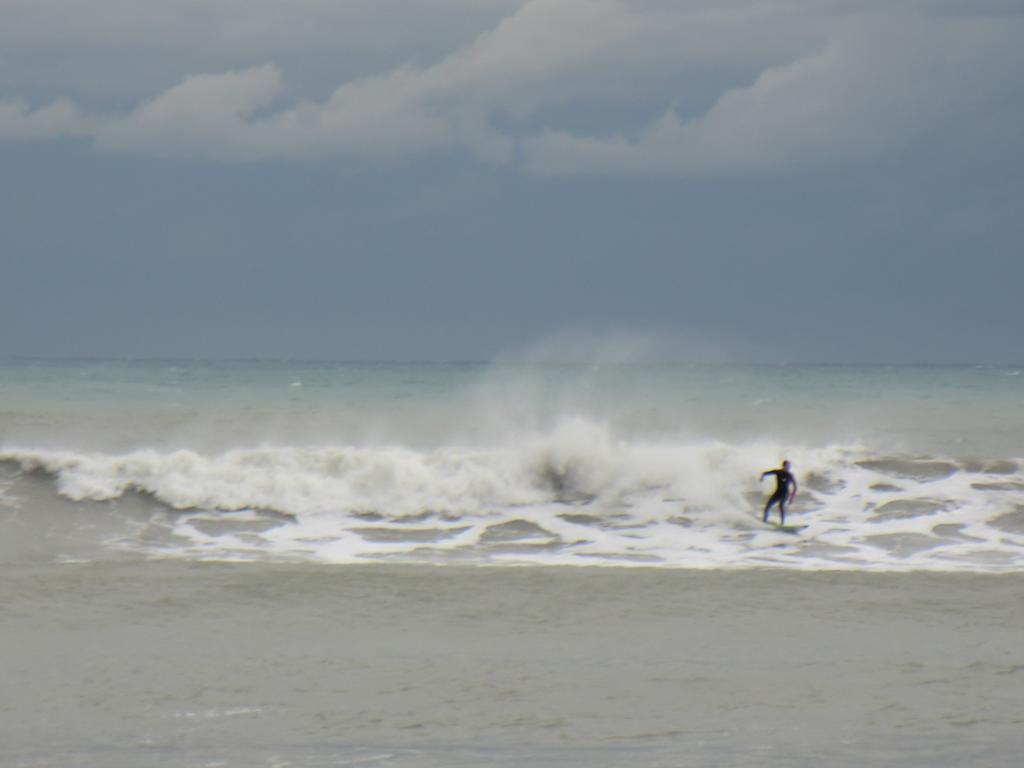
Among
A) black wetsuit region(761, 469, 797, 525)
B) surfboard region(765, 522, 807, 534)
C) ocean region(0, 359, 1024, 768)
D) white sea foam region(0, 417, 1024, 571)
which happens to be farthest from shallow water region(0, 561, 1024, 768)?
black wetsuit region(761, 469, 797, 525)

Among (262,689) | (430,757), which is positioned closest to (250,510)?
(262,689)

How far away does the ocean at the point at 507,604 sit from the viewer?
8.12m

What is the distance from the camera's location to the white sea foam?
1680 centimetres

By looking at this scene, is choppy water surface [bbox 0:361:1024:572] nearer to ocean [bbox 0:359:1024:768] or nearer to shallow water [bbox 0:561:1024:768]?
ocean [bbox 0:359:1024:768]

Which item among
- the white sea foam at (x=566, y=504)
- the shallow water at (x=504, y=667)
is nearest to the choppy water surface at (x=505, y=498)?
the white sea foam at (x=566, y=504)

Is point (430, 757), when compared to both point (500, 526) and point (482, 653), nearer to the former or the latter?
point (482, 653)

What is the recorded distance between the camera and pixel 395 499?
20062mm

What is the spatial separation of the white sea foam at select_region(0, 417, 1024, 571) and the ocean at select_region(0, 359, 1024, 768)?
0.23 feet

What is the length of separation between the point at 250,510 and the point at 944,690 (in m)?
12.4

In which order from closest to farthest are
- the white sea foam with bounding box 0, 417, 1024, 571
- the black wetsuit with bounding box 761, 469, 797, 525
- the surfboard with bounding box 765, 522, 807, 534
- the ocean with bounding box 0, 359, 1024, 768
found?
the ocean with bounding box 0, 359, 1024, 768 → the white sea foam with bounding box 0, 417, 1024, 571 → the surfboard with bounding box 765, 522, 807, 534 → the black wetsuit with bounding box 761, 469, 797, 525

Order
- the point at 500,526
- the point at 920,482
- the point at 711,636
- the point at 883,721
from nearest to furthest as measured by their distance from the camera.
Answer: the point at 883,721 → the point at 711,636 → the point at 500,526 → the point at 920,482

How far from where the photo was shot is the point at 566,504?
66.2 ft

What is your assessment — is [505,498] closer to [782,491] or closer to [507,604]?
[782,491]

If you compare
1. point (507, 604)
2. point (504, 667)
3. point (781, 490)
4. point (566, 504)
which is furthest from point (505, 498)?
point (504, 667)
